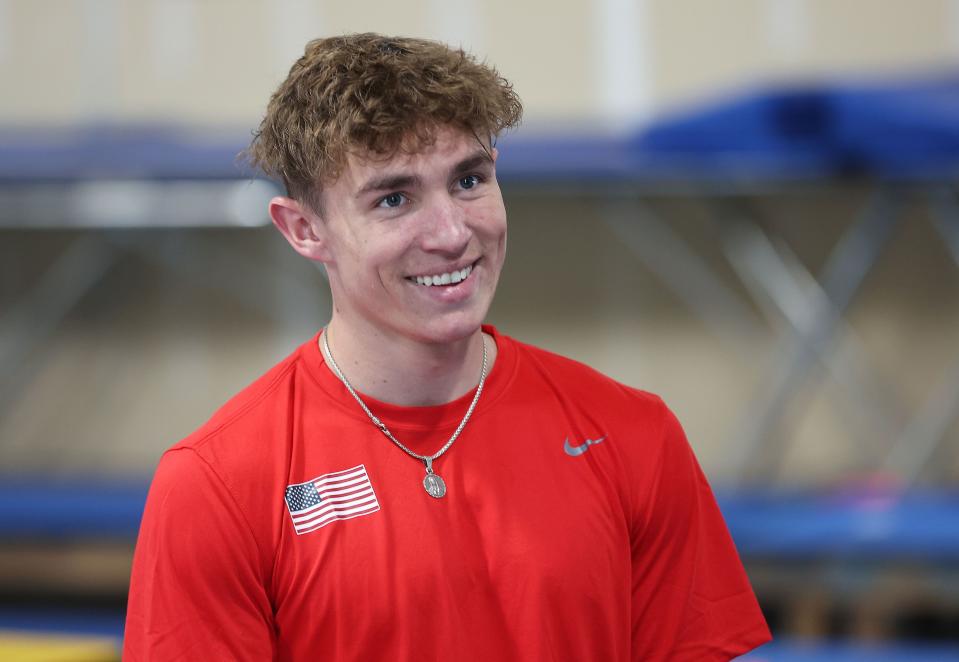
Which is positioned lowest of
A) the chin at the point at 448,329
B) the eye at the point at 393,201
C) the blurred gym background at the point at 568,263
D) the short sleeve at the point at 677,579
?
the short sleeve at the point at 677,579

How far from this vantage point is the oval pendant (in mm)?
1249

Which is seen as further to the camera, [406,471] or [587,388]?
[587,388]

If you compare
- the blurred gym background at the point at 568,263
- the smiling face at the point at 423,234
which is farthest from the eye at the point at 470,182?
the blurred gym background at the point at 568,263

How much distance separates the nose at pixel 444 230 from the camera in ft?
3.95

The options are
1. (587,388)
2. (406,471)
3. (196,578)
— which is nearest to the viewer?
(196,578)

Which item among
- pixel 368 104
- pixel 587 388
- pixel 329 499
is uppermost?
pixel 368 104

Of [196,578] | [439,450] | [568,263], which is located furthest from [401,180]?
[568,263]

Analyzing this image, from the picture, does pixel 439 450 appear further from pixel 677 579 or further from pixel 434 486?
pixel 677 579

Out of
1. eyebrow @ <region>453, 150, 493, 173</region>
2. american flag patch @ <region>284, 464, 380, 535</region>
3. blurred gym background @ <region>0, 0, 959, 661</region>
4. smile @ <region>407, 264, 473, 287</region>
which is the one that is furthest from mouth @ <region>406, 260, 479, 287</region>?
blurred gym background @ <region>0, 0, 959, 661</region>

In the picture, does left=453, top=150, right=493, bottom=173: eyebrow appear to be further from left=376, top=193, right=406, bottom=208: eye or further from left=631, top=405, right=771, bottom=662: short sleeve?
left=631, top=405, right=771, bottom=662: short sleeve

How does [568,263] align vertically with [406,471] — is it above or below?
above

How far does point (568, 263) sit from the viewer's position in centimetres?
395

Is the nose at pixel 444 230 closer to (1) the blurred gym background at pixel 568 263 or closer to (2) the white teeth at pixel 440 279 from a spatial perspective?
(2) the white teeth at pixel 440 279

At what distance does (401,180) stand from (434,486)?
31 cm
